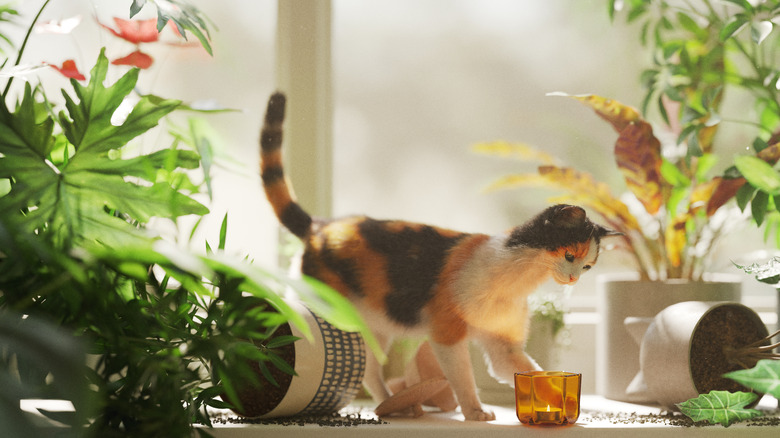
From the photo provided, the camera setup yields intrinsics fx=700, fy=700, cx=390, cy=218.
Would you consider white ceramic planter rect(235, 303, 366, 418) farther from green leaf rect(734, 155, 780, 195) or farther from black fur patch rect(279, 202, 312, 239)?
green leaf rect(734, 155, 780, 195)

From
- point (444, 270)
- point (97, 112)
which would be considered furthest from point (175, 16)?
point (444, 270)

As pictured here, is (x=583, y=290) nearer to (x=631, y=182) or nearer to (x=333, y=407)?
(x=631, y=182)

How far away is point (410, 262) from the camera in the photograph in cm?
81

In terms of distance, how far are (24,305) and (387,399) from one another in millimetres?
420

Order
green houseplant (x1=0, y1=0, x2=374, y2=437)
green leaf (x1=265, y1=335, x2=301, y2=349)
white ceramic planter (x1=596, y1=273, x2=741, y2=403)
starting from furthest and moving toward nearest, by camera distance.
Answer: white ceramic planter (x1=596, y1=273, x2=741, y2=403) → green leaf (x1=265, y1=335, x2=301, y2=349) → green houseplant (x1=0, y1=0, x2=374, y2=437)

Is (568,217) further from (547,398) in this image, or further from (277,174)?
(277,174)

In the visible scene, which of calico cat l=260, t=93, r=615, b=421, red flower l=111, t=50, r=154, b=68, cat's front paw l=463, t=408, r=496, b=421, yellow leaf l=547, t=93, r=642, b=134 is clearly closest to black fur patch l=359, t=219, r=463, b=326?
calico cat l=260, t=93, r=615, b=421

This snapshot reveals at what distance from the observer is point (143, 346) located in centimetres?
62

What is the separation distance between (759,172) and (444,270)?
36cm

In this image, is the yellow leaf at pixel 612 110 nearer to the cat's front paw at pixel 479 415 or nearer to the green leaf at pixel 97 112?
the cat's front paw at pixel 479 415

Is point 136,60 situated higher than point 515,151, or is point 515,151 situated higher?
point 136,60

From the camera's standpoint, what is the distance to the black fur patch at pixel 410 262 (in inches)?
31.4

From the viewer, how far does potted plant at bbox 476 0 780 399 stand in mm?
865

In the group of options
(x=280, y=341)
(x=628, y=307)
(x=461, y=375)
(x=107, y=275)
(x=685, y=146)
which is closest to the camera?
(x=107, y=275)
